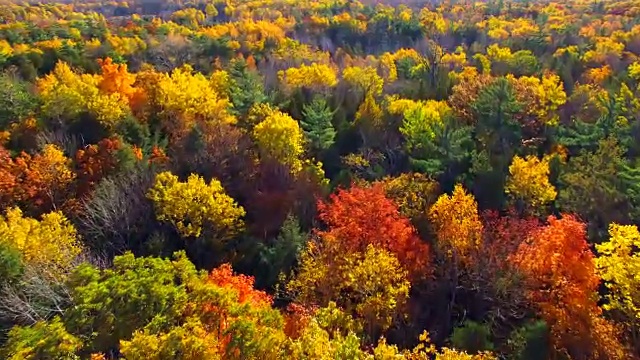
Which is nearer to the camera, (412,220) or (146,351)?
(146,351)

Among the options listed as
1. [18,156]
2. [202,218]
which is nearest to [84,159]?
[18,156]

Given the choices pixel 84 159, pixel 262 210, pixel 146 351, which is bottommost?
pixel 262 210

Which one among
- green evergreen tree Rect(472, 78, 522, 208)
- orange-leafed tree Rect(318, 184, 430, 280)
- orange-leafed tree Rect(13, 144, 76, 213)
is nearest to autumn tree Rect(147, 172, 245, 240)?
orange-leafed tree Rect(318, 184, 430, 280)

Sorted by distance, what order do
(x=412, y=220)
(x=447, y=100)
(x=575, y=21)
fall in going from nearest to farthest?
(x=412, y=220)
(x=447, y=100)
(x=575, y=21)

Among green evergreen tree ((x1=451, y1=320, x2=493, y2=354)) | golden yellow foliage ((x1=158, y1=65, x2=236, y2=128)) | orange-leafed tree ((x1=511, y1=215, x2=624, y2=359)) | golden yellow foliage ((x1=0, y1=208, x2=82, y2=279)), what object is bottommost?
green evergreen tree ((x1=451, y1=320, x2=493, y2=354))

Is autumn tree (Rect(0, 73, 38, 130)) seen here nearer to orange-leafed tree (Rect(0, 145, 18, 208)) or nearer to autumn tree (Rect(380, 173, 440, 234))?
orange-leafed tree (Rect(0, 145, 18, 208))

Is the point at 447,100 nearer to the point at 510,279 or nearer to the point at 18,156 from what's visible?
the point at 510,279

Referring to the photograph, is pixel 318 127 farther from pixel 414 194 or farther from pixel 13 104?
pixel 13 104
